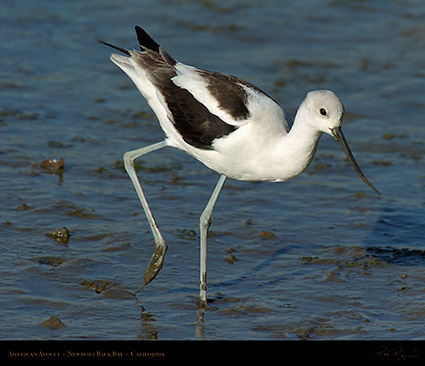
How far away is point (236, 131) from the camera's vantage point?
17.2 ft

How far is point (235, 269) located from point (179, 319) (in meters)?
0.85

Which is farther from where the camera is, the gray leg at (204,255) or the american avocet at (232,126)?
the gray leg at (204,255)

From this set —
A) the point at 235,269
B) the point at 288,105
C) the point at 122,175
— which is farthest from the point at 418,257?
the point at 288,105

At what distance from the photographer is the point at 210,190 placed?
7.16 meters

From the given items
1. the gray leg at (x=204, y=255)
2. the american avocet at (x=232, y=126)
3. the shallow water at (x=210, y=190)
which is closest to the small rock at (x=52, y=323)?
the shallow water at (x=210, y=190)

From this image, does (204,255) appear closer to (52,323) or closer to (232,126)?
(232,126)
